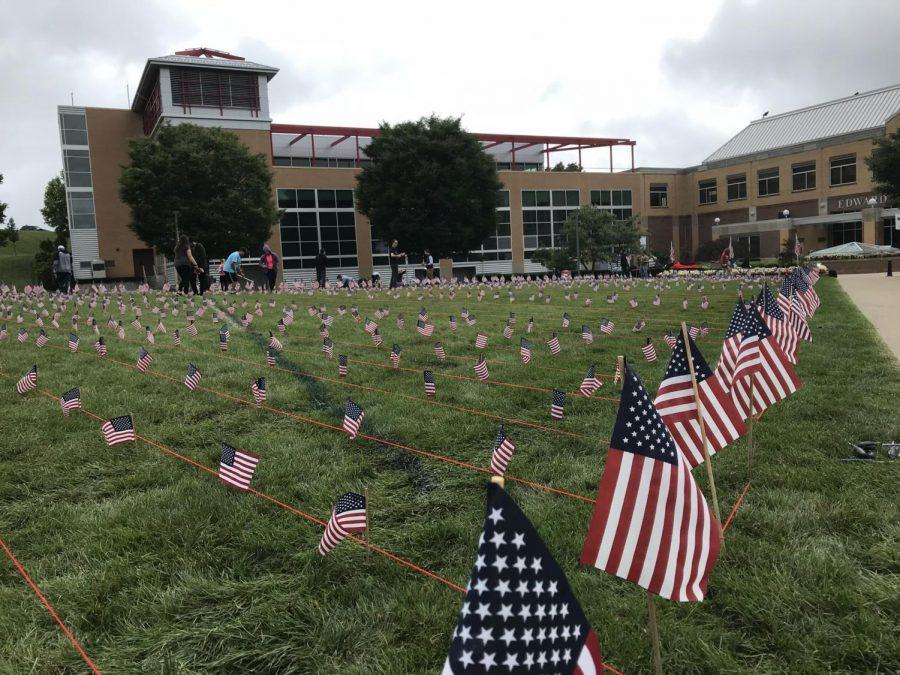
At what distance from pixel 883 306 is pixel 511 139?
→ 46.1 m

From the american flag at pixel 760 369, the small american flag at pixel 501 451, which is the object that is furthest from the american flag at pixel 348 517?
the american flag at pixel 760 369

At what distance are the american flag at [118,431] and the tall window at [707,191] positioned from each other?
69.4 meters

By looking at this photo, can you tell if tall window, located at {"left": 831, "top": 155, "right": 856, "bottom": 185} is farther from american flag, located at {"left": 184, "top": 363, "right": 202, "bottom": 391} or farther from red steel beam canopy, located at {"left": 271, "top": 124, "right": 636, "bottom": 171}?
american flag, located at {"left": 184, "top": 363, "right": 202, "bottom": 391}

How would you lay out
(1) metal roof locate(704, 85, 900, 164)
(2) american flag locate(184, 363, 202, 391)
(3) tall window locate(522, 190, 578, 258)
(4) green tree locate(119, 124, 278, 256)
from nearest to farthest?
(2) american flag locate(184, 363, 202, 391) → (4) green tree locate(119, 124, 278, 256) → (1) metal roof locate(704, 85, 900, 164) → (3) tall window locate(522, 190, 578, 258)

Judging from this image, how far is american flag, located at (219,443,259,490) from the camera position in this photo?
165 inches

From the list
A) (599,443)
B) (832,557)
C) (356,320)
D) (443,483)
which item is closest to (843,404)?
(599,443)

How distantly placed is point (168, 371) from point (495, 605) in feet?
24.1

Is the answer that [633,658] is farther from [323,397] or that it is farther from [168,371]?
[168,371]

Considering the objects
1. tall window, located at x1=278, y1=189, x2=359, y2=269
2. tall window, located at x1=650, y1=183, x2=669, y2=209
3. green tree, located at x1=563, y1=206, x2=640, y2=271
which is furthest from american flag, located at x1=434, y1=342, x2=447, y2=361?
tall window, located at x1=650, y1=183, x2=669, y2=209

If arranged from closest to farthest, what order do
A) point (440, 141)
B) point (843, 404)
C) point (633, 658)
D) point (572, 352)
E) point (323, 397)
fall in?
point (633, 658)
point (843, 404)
point (323, 397)
point (572, 352)
point (440, 141)

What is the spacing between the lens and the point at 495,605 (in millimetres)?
1666

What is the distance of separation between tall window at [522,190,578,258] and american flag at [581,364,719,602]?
58682 mm

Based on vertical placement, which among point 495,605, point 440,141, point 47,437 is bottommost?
point 47,437

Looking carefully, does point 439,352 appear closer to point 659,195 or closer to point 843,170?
point 843,170
